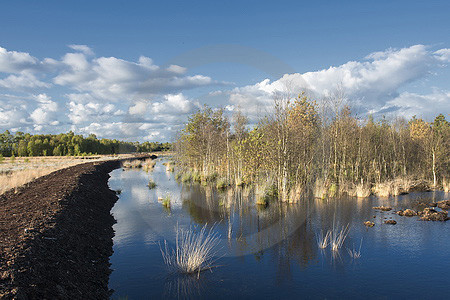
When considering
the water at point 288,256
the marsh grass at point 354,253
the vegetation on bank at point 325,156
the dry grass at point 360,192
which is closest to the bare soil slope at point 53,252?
the water at point 288,256

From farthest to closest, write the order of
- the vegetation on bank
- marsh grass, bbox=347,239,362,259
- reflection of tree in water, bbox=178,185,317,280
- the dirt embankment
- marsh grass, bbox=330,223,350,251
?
the vegetation on bank < marsh grass, bbox=330,223,350,251 < reflection of tree in water, bbox=178,185,317,280 < marsh grass, bbox=347,239,362,259 < the dirt embankment

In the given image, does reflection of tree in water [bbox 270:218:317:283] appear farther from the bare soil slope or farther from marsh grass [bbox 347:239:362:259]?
the bare soil slope

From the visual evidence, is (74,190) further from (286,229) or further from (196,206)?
(286,229)

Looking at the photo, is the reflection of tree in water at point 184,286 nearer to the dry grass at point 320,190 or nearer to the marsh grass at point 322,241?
the marsh grass at point 322,241

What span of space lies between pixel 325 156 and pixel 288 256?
13720mm

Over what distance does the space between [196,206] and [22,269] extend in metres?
12.2

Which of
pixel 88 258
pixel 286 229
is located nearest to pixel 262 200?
pixel 286 229

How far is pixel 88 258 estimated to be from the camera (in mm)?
8914

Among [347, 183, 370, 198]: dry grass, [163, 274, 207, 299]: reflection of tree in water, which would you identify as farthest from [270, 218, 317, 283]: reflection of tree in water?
[347, 183, 370, 198]: dry grass

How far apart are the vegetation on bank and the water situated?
10.6 ft

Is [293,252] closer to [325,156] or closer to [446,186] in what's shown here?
[325,156]

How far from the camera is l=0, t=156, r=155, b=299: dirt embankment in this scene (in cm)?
593

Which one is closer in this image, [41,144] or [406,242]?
[406,242]

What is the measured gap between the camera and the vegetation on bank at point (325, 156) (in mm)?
18859
